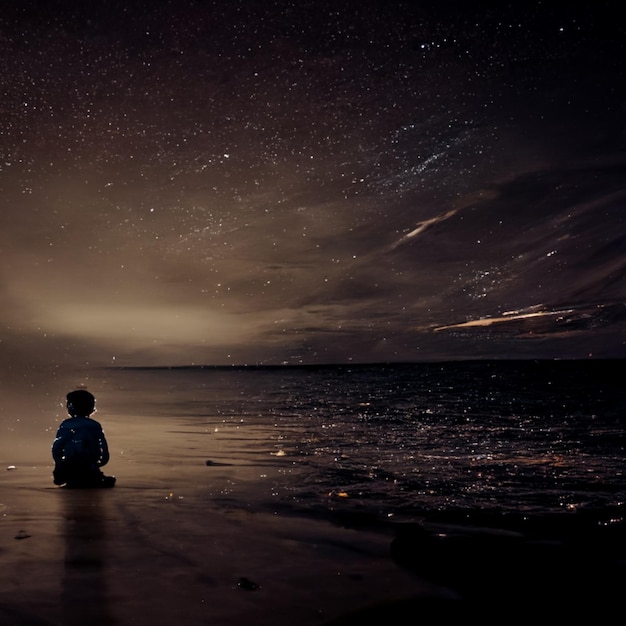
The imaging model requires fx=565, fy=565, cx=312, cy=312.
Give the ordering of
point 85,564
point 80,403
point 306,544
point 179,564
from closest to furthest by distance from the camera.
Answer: point 85,564
point 179,564
point 306,544
point 80,403

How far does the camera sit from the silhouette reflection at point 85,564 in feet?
13.0

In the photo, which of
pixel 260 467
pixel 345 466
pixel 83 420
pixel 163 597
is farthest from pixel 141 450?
pixel 163 597

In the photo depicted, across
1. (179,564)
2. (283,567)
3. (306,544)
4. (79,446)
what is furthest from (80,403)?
(283,567)

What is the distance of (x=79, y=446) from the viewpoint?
878cm

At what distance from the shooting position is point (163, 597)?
434 cm

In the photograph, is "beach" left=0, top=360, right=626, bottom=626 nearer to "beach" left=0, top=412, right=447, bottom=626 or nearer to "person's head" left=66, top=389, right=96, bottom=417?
"beach" left=0, top=412, right=447, bottom=626

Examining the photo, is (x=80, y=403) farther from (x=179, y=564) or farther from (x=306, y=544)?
(x=306, y=544)

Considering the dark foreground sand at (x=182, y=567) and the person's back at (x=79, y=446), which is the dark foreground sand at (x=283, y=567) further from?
the person's back at (x=79, y=446)

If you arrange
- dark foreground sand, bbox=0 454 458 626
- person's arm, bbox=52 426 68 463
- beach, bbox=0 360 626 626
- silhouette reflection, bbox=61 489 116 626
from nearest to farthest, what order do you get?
silhouette reflection, bbox=61 489 116 626 → dark foreground sand, bbox=0 454 458 626 → beach, bbox=0 360 626 626 → person's arm, bbox=52 426 68 463

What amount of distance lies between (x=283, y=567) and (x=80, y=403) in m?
4.94

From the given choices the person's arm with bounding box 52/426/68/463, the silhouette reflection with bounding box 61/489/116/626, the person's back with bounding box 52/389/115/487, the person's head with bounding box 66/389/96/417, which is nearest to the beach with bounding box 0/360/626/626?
the silhouette reflection with bounding box 61/489/116/626

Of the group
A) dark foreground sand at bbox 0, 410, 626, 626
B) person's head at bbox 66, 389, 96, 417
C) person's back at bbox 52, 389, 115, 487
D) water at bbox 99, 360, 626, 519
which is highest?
person's head at bbox 66, 389, 96, 417

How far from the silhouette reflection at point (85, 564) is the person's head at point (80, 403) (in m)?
1.32

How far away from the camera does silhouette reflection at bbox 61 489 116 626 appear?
156 inches
